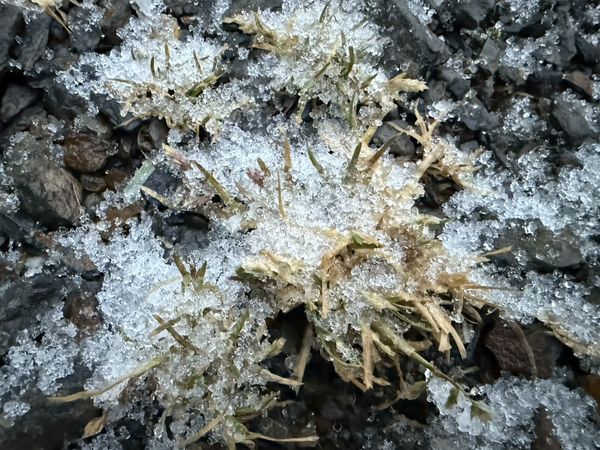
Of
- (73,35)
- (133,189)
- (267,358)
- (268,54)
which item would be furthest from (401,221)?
(73,35)

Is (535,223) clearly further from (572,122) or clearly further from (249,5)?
(249,5)

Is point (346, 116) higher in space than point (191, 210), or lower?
higher

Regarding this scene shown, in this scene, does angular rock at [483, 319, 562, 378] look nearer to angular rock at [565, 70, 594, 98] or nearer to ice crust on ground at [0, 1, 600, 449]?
ice crust on ground at [0, 1, 600, 449]

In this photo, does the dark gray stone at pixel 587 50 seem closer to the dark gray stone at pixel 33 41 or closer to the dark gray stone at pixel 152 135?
the dark gray stone at pixel 152 135

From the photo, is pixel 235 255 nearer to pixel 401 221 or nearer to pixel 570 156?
pixel 401 221

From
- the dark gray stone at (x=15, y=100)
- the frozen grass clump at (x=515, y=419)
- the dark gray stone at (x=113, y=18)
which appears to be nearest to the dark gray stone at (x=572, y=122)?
the frozen grass clump at (x=515, y=419)

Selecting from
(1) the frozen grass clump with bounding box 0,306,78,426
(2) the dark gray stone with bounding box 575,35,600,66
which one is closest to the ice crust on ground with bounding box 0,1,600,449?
(1) the frozen grass clump with bounding box 0,306,78,426
